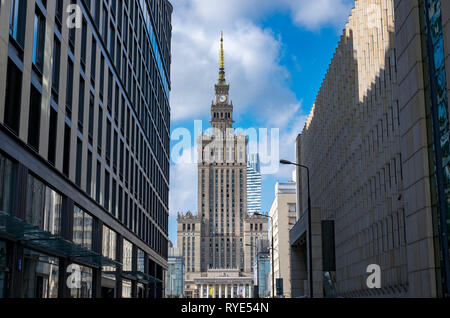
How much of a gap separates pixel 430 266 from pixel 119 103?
2953 cm

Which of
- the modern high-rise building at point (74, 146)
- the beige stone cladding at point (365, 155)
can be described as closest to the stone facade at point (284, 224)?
the modern high-rise building at point (74, 146)

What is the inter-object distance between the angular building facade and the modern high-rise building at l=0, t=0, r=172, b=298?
50.8 feet

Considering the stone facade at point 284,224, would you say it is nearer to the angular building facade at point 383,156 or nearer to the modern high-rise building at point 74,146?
the angular building facade at point 383,156

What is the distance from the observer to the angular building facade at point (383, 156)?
82.1 ft

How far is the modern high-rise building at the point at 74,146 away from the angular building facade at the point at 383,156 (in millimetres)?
15479

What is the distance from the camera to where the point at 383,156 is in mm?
39281

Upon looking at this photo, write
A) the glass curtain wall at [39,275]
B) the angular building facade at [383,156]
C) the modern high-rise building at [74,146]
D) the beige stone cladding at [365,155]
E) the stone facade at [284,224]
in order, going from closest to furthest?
the modern high-rise building at [74,146] < the angular building facade at [383,156] < the glass curtain wall at [39,275] < the beige stone cladding at [365,155] < the stone facade at [284,224]

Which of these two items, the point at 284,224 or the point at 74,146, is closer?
the point at 74,146

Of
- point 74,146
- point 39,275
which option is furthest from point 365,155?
point 39,275

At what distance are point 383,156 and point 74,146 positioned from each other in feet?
65.3

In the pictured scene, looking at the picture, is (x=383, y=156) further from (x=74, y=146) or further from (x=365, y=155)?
(x=74, y=146)
